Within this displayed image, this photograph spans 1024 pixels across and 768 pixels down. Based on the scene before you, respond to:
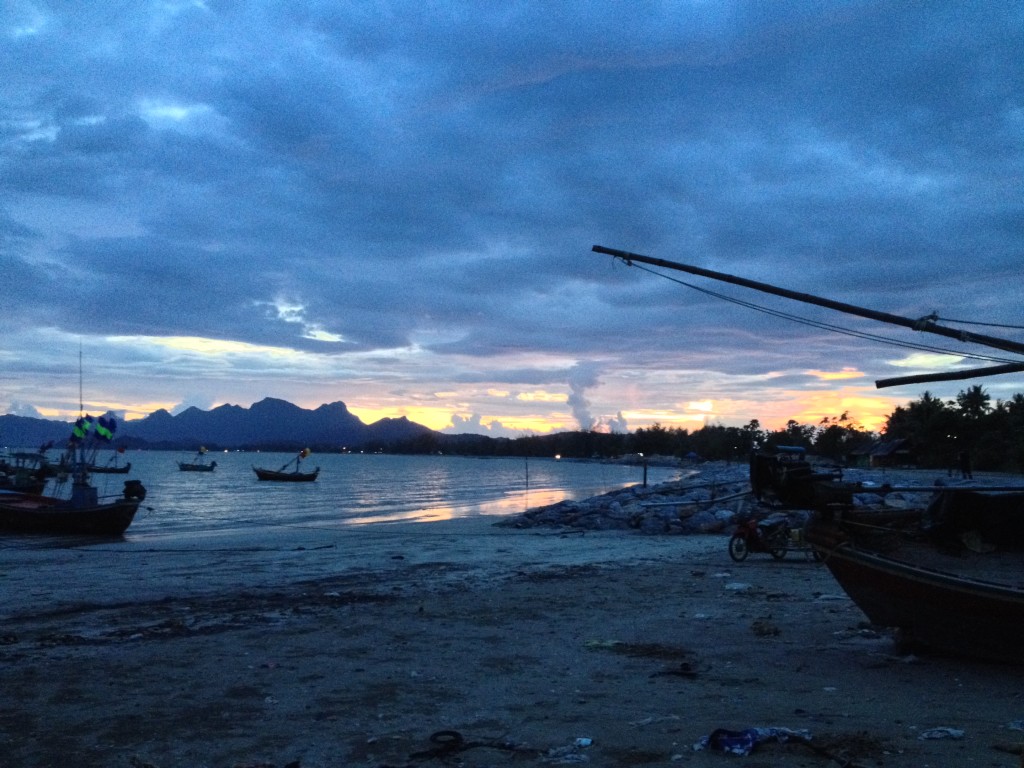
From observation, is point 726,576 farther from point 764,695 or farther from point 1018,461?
point 1018,461

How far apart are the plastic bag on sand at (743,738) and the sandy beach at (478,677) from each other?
7 cm

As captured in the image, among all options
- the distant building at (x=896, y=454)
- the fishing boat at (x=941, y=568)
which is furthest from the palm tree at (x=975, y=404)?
the fishing boat at (x=941, y=568)

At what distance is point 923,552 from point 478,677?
16.3ft

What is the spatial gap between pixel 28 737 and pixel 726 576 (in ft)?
37.8

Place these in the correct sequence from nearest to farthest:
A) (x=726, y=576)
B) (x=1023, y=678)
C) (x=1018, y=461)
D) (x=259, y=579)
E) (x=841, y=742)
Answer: (x=841, y=742) < (x=1023, y=678) < (x=726, y=576) < (x=259, y=579) < (x=1018, y=461)

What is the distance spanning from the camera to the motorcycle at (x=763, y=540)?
54.2 ft

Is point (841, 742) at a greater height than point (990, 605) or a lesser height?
lesser

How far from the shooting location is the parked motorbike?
1655 centimetres

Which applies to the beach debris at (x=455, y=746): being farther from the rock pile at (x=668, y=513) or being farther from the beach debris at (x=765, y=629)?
the rock pile at (x=668, y=513)

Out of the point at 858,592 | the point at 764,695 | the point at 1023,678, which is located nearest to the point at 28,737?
the point at 764,695

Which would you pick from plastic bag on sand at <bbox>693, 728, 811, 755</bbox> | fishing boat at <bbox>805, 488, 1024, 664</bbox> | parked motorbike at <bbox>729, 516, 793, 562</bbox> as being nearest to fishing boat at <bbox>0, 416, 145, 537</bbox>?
parked motorbike at <bbox>729, 516, 793, 562</bbox>

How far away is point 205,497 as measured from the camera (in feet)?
186

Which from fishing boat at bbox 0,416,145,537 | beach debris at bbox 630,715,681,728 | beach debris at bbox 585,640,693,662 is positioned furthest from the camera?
fishing boat at bbox 0,416,145,537

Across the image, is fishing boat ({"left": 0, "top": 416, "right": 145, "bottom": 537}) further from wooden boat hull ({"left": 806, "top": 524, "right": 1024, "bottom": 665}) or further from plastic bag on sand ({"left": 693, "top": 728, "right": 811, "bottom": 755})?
plastic bag on sand ({"left": 693, "top": 728, "right": 811, "bottom": 755})
